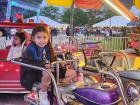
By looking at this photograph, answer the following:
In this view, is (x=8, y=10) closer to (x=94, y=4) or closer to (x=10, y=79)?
(x=94, y=4)

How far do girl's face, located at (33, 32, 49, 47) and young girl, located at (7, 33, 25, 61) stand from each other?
1462mm

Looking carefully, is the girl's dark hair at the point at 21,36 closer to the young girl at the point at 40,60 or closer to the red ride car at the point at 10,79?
the red ride car at the point at 10,79

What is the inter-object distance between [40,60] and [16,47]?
5.68 feet

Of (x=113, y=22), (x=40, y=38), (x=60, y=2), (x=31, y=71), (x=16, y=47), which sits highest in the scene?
(x=60, y=2)

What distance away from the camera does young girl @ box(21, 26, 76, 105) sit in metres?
2.99

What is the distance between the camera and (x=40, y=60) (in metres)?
3.07

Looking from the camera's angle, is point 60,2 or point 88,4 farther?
point 88,4

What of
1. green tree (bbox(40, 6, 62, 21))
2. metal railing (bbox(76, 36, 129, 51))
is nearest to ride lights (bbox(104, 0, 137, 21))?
metal railing (bbox(76, 36, 129, 51))

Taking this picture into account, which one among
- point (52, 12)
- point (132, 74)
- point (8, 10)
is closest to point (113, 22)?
point (52, 12)

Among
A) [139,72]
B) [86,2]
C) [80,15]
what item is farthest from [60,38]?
[139,72]

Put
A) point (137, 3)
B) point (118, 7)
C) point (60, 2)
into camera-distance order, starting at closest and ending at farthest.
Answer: point (118, 7)
point (60, 2)
point (137, 3)

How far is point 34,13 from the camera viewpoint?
9.06 meters

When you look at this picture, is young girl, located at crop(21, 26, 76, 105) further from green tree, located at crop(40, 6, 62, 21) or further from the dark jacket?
green tree, located at crop(40, 6, 62, 21)

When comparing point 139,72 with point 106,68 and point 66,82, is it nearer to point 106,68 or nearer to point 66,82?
point 106,68
